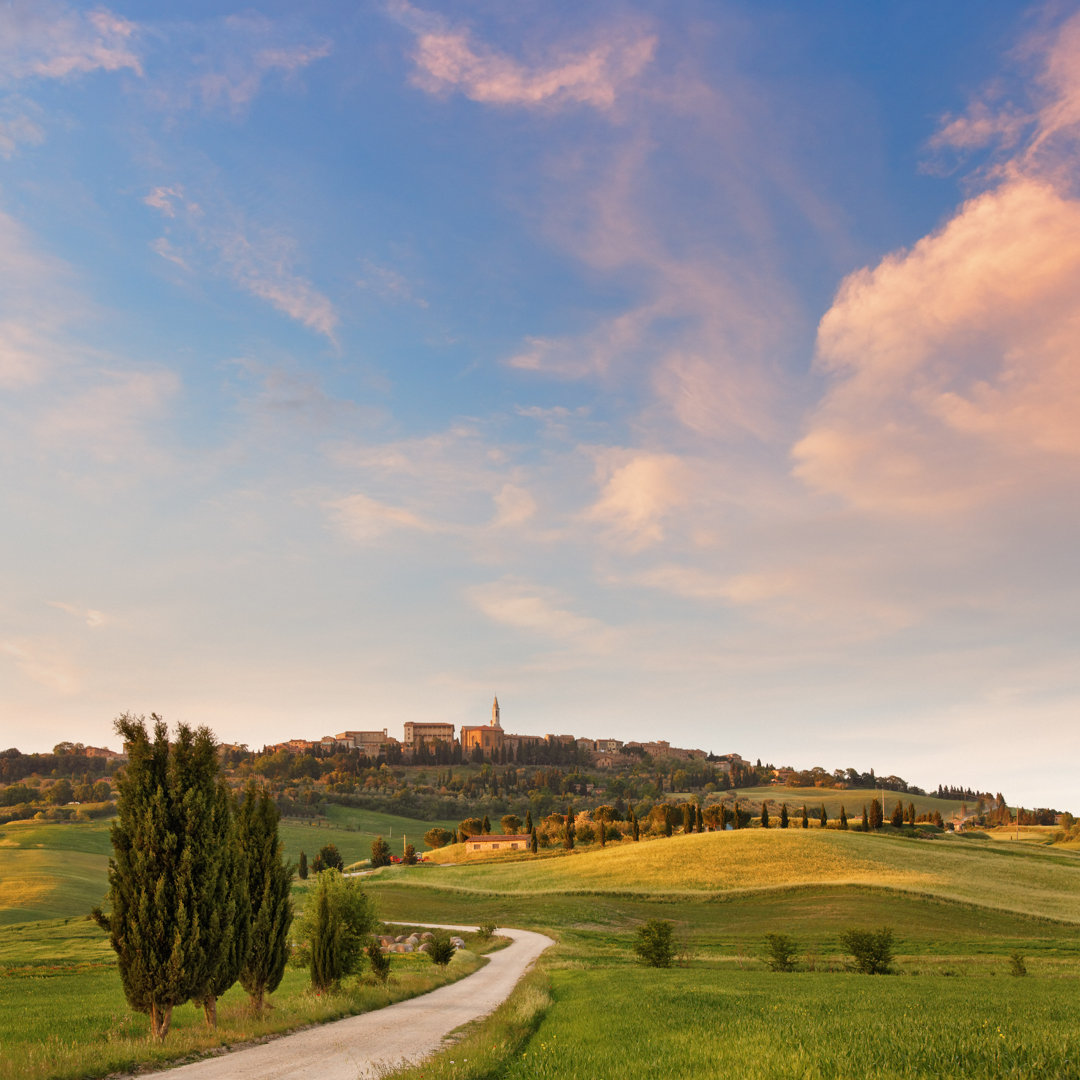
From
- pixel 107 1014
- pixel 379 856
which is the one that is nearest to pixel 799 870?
→ pixel 107 1014

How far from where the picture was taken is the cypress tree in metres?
24.2

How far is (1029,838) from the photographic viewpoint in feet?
614

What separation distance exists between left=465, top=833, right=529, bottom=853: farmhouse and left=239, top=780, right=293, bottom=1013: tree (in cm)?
13878

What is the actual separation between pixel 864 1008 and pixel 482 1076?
1172cm

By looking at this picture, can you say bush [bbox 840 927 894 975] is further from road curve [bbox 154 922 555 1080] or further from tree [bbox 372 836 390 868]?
tree [bbox 372 836 390 868]

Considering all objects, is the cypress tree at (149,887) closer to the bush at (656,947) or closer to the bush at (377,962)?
the bush at (377,962)

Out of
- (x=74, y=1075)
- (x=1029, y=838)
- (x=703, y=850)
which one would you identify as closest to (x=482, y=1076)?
(x=74, y=1075)

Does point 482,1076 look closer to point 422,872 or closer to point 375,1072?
point 375,1072

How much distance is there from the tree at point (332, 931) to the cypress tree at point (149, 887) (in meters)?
11.4

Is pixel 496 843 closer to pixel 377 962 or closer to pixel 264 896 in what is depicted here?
pixel 377 962

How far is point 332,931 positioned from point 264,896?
21.3 ft

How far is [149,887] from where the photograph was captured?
81.4 feet

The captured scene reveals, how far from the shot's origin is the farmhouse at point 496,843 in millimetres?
166125

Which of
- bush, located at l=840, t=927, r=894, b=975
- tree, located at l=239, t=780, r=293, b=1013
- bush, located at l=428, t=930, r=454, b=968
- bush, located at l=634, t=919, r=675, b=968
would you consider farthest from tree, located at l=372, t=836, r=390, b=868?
tree, located at l=239, t=780, r=293, b=1013
